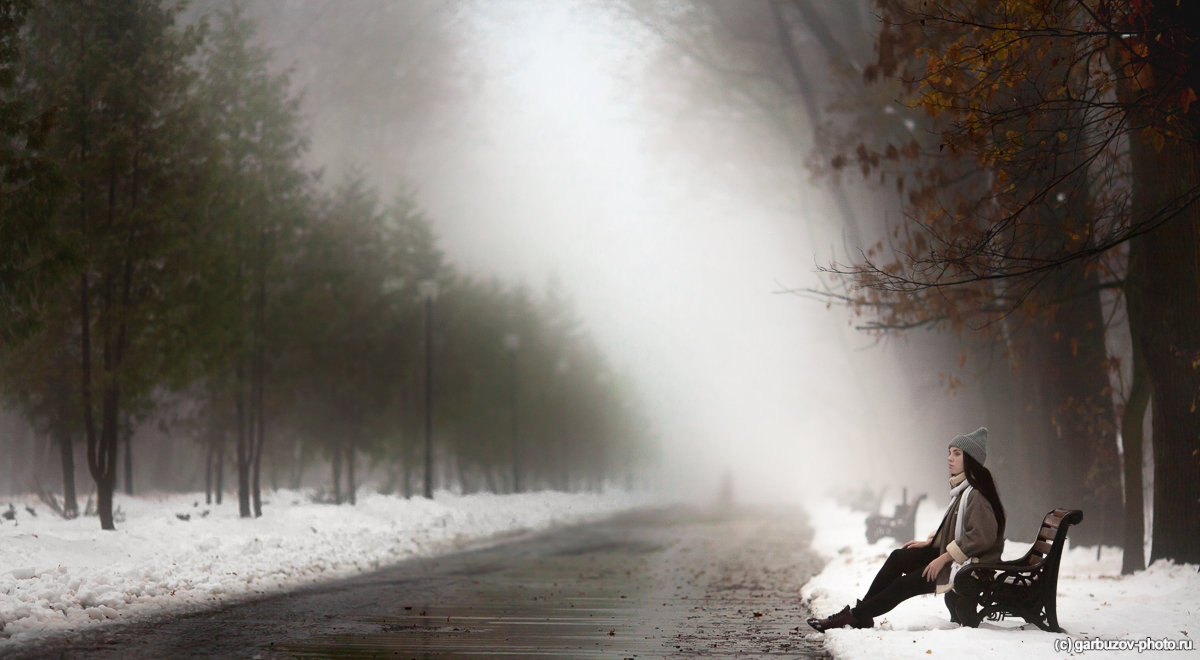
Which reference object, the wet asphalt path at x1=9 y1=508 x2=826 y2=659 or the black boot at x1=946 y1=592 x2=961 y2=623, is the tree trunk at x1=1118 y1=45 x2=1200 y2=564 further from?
the black boot at x1=946 y1=592 x2=961 y2=623

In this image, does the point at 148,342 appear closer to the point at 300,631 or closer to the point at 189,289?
the point at 189,289

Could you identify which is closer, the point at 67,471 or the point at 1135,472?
the point at 1135,472

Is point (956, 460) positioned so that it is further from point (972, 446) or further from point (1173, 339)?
point (1173, 339)

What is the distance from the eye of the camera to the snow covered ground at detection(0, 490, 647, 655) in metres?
11.7

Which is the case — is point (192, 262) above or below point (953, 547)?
above

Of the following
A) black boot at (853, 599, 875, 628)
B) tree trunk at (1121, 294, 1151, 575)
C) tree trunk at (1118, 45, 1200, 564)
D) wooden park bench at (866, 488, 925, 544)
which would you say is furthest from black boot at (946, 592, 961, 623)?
wooden park bench at (866, 488, 925, 544)

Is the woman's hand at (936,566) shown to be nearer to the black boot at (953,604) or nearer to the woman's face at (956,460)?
the black boot at (953,604)

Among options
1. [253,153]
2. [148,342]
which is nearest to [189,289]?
[148,342]

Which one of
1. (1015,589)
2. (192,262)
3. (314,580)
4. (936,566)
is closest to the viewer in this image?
(1015,589)

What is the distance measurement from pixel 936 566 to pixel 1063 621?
1.51 m

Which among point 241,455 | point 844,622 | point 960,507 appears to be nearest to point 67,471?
point 241,455

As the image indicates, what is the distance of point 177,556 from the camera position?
1645cm

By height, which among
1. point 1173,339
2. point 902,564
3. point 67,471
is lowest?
point 902,564

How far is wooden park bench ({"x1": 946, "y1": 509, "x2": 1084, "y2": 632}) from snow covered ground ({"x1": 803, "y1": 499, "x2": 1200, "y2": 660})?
0.14 metres
